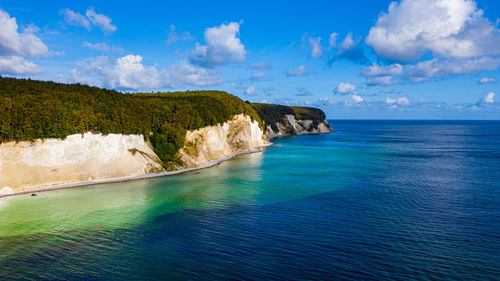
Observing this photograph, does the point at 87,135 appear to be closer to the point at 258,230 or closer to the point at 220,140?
the point at 258,230

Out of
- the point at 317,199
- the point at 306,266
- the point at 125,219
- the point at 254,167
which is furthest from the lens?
the point at 254,167

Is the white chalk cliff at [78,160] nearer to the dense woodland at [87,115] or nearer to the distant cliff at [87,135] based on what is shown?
the distant cliff at [87,135]

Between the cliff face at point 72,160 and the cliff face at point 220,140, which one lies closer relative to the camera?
the cliff face at point 72,160

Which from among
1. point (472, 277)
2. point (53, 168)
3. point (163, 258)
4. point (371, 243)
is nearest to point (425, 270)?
point (472, 277)

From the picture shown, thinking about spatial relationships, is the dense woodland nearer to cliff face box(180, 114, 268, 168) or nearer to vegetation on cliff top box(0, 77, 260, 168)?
vegetation on cliff top box(0, 77, 260, 168)

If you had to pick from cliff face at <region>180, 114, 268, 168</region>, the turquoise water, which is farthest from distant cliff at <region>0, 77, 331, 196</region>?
the turquoise water

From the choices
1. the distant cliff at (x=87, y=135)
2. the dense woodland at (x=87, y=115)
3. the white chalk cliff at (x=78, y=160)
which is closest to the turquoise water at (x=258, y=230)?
the white chalk cliff at (x=78, y=160)

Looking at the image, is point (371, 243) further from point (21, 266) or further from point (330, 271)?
point (21, 266)

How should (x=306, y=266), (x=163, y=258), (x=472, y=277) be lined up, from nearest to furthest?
(x=472, y=277) < (x=306, y=266) < (x=163, y=258)
